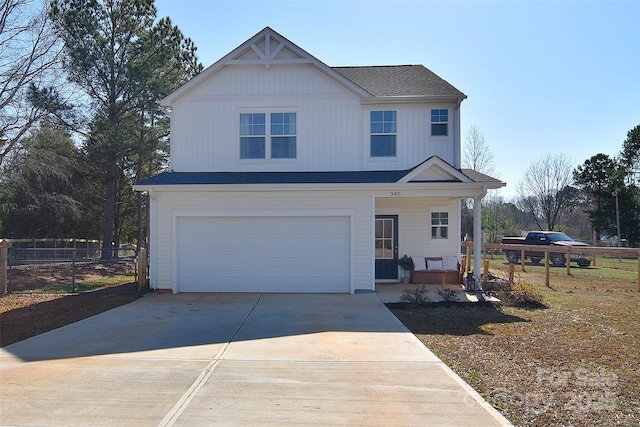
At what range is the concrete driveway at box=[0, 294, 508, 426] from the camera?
4516mm

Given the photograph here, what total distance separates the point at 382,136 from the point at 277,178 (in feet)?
12.2

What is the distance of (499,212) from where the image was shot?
131ft

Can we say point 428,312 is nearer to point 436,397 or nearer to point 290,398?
point 436,397

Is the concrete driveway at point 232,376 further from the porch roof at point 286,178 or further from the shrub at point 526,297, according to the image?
the porch roof at point 286,178

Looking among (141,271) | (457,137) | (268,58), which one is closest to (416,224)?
(457,137)

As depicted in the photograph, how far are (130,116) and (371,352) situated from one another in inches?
820

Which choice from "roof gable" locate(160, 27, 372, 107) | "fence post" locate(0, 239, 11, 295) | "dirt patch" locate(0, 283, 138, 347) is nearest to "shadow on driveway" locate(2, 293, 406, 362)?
"dirt patch" locate(0, 283, 138, 347)

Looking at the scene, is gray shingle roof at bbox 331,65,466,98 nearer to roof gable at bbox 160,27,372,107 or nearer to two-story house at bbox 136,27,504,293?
two-story house at bbox 136,27,504,293

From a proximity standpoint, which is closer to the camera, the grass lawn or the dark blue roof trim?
the grass lawn

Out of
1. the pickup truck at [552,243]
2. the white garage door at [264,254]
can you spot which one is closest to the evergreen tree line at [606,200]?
the pickup truck at [552,243]

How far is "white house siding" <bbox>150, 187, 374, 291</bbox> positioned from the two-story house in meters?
0.03


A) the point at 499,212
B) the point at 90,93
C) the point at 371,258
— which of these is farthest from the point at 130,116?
the point at 499,212

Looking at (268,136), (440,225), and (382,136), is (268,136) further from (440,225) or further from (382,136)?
(440,225)

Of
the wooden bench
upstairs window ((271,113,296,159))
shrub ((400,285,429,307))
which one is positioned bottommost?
shrub ((400,285,429,307))
